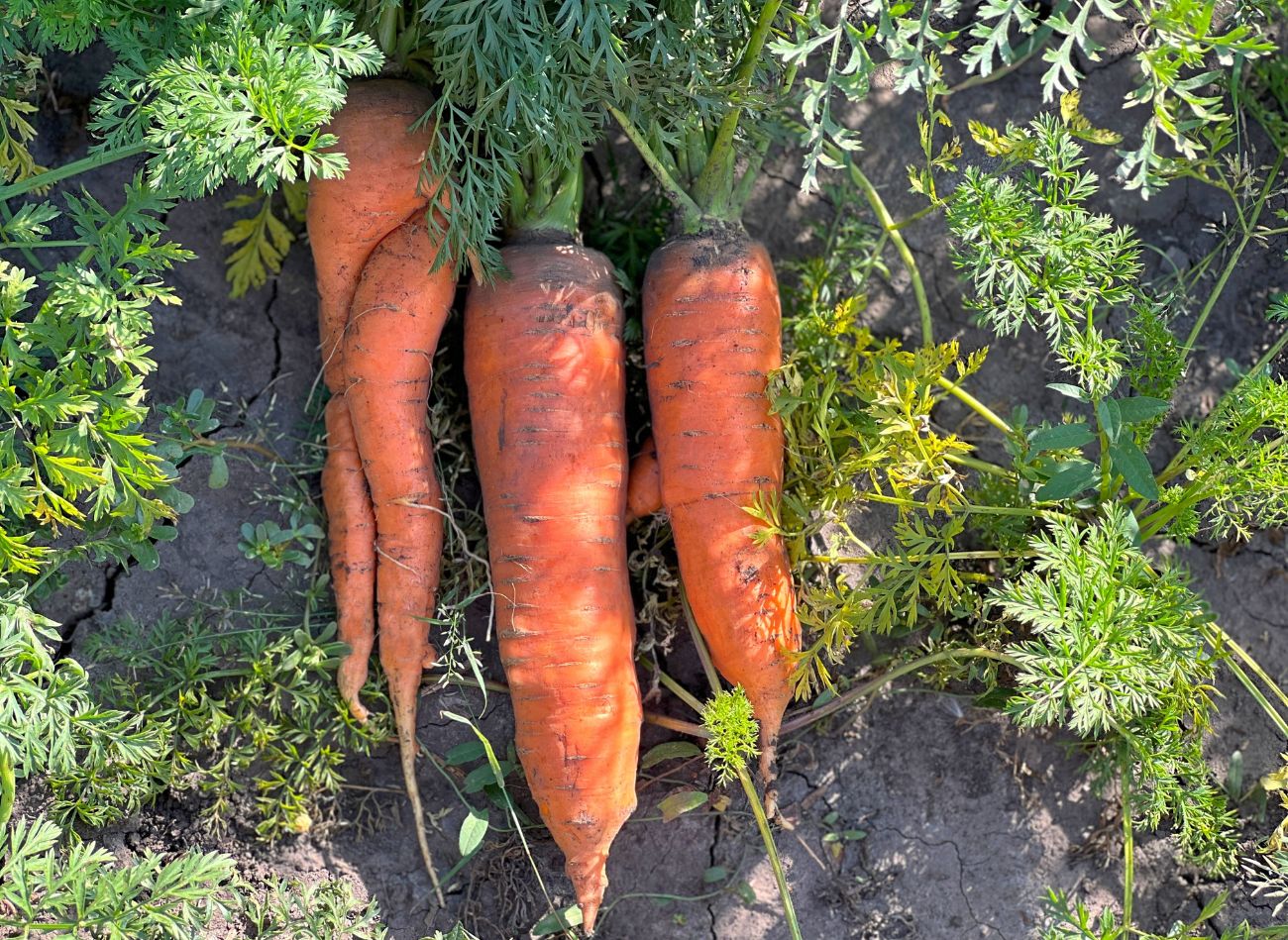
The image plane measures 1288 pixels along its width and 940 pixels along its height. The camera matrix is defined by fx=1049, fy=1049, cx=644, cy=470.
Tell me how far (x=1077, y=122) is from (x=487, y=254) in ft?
3.60

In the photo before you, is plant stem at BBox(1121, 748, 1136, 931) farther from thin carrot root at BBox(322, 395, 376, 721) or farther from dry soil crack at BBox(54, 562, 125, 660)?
dry soil crack at BBox(54, 562, 125, 660)

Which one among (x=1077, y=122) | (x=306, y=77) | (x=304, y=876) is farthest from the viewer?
(x=304, y=876)

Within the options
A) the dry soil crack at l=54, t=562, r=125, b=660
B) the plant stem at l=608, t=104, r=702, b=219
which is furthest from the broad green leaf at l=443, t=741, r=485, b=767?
the plant stem at l=608, t=104, r=702, b=219

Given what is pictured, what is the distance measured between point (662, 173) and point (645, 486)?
61 centimetres

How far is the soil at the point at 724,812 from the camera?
2.06m

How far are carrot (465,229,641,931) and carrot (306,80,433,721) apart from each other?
24cm

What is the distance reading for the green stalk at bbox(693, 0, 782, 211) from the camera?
1763 mm

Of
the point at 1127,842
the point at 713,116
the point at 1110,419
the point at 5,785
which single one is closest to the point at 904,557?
the point at 1110,419

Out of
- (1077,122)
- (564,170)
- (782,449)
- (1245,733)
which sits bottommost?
(1245,733)

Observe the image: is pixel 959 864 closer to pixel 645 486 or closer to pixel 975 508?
pixel 975 508

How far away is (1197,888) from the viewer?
2.15 metres

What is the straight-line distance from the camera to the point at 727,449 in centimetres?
200

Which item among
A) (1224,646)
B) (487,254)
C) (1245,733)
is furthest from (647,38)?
(1245,733)

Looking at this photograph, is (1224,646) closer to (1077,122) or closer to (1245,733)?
(1245,733)
